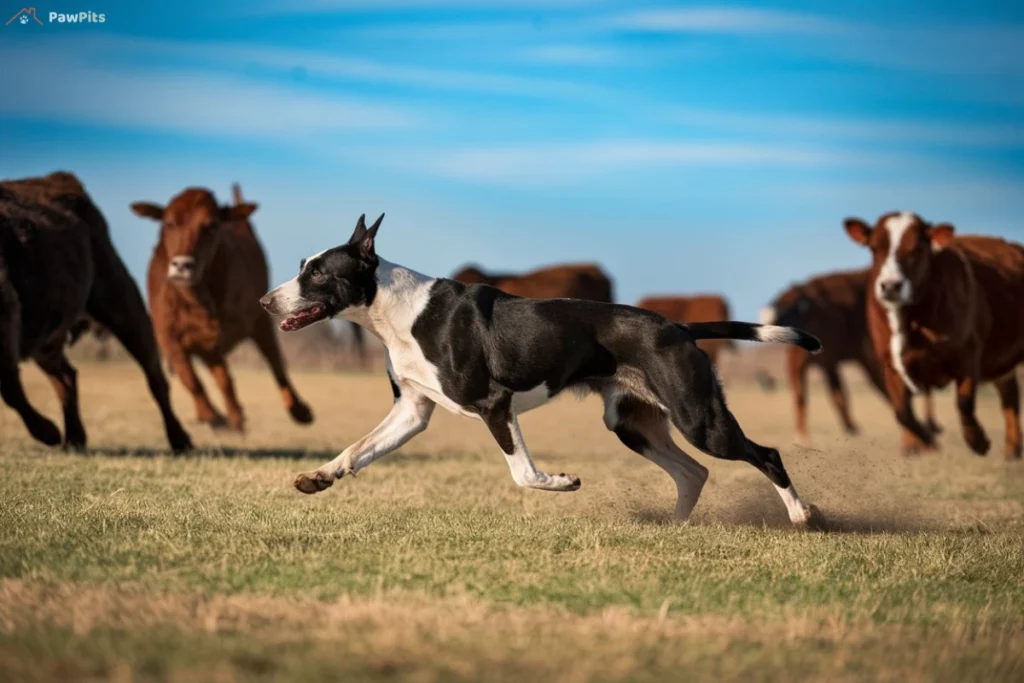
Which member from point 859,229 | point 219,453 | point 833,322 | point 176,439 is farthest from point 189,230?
point 833,322

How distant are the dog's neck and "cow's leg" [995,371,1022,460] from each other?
10.6 metres

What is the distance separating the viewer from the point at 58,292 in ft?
39.5

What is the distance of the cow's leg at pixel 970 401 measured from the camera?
14.6m

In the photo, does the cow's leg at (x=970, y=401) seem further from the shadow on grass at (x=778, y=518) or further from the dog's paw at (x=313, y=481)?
the dog's paw at (x=313, y=481)

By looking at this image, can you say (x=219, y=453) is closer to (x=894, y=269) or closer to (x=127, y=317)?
(x=127, y=317)

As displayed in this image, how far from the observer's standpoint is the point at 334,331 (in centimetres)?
5128

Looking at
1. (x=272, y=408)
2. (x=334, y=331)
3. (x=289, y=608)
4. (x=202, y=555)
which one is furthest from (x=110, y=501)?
(x=334, y=331)

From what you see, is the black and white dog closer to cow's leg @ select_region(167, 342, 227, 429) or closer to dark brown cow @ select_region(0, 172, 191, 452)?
dark brown cow @ select_region(0, 172, 191, 452)

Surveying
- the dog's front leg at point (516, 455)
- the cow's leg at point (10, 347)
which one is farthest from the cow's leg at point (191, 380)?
the dog's front leg at point (516, 455)

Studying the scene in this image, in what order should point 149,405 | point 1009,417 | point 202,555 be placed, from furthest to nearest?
point 149,405 → point 1009,417 → point 202,555

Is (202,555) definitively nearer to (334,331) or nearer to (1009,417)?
(1009,417)

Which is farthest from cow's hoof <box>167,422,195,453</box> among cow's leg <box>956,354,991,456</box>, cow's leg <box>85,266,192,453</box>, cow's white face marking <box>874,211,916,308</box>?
cow's leg <box>956,354,991,456</box>

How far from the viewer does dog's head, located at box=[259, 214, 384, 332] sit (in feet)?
26.9

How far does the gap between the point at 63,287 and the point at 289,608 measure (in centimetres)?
757
